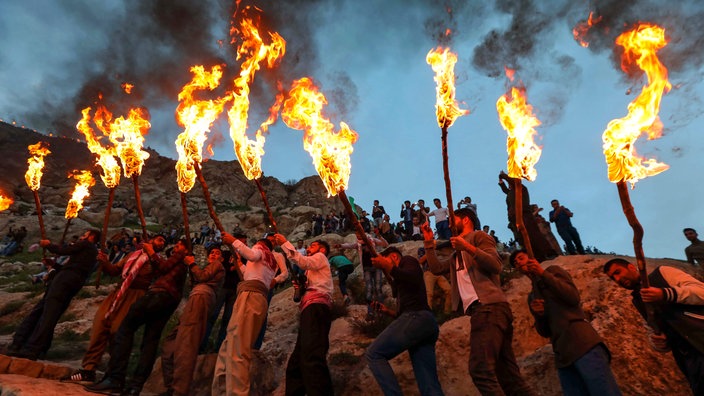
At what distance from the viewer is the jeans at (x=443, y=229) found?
13914 mm

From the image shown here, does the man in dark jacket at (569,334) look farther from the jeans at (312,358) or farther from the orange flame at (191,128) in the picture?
the orange flame at (191,128)

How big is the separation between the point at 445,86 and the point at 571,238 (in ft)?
26.4

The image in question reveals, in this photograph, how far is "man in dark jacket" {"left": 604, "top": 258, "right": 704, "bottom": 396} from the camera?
322cm

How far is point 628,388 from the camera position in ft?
17.4

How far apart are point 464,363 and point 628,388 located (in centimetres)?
241

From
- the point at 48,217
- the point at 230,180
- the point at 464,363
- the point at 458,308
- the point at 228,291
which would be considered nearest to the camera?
the point at 458,308

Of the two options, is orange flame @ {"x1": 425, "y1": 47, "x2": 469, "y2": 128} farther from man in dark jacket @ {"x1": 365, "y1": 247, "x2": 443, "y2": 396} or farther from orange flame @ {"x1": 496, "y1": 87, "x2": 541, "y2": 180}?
man in dark jacket @ {"x1": 365, "y1": 247, "x2": 443, "y2": 396}

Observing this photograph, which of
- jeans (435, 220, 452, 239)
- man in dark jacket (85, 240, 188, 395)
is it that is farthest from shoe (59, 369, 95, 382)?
jeans (435, 220, 452, 239)

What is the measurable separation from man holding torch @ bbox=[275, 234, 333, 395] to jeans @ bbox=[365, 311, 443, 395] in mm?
659

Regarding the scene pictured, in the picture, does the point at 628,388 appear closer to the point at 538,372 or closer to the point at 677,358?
the point at 538,372

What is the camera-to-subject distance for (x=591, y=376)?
11.2ft

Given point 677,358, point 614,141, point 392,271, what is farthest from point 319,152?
A: point 677,358

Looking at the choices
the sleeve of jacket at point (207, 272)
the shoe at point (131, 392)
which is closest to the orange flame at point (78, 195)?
the sleeve of jacket at point (207, 272)

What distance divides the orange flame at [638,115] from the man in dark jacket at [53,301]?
27.0 feet
